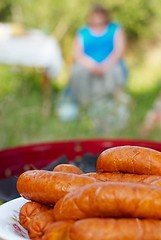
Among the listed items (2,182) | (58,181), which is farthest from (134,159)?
(2,182)

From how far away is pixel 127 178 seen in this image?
1355 millimetres

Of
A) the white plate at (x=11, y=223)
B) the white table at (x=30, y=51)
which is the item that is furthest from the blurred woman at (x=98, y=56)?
the white plate at (x=11, y=223)

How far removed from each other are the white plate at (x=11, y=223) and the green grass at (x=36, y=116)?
140 inches

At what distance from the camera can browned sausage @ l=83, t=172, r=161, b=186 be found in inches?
51.4

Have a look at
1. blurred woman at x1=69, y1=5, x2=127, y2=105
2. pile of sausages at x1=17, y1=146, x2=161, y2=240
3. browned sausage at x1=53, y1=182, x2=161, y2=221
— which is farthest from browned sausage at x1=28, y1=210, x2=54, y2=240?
blurred woman at x1=69, y1=5, x2=127, y2=105

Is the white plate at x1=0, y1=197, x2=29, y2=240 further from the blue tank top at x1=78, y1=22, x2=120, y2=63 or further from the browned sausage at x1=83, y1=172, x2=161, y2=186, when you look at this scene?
the blue tank top at x1=78, y1=22, x2=120, y2=63

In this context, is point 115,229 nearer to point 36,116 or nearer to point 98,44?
point 36,116

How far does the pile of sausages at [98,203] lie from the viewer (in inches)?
44.7

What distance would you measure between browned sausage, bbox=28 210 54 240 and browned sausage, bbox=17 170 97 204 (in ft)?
0.14

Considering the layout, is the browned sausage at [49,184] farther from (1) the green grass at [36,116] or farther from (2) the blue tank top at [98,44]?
(2) the blue tank top at [98,44]

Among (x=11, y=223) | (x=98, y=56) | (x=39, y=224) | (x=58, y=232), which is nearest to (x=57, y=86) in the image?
(x=98, y=56)

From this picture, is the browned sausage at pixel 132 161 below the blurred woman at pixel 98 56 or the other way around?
the other way around

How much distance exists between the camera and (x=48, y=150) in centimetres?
249

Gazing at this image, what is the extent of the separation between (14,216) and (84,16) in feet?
25.8
